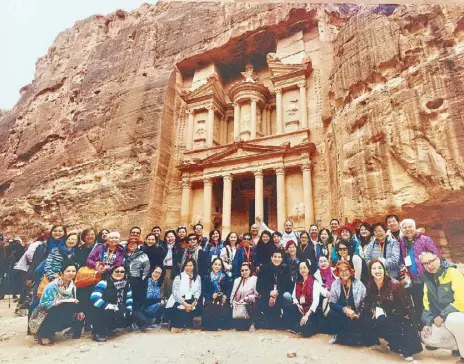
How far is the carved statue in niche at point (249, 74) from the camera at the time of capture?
1798cm

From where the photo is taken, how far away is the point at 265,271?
570cm

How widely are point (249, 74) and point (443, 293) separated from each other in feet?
53.9

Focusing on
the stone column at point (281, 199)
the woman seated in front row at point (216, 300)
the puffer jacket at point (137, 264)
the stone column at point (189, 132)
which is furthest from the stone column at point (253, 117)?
the puffer jacket at point (137, 264)

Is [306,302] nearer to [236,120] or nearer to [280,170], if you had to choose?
[280,170]

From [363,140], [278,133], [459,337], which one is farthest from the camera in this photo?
[278,133]

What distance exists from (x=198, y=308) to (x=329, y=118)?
11.0 metres

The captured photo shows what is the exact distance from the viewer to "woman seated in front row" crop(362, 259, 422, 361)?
13.1 feet

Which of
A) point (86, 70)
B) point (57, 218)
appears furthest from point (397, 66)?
point (86, 70)

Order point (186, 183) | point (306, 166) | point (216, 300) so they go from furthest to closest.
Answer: point (186, 183) → point (306, 166) → point (216, 300)

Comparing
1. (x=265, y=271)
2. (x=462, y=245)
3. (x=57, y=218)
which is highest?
(x=57, y=218)

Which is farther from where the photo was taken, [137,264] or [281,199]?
[281,199]

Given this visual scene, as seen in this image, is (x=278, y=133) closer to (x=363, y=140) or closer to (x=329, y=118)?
(x=329, y=118)

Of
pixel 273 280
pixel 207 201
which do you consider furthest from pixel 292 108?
pixel 273 280

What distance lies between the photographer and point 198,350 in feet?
14.7
